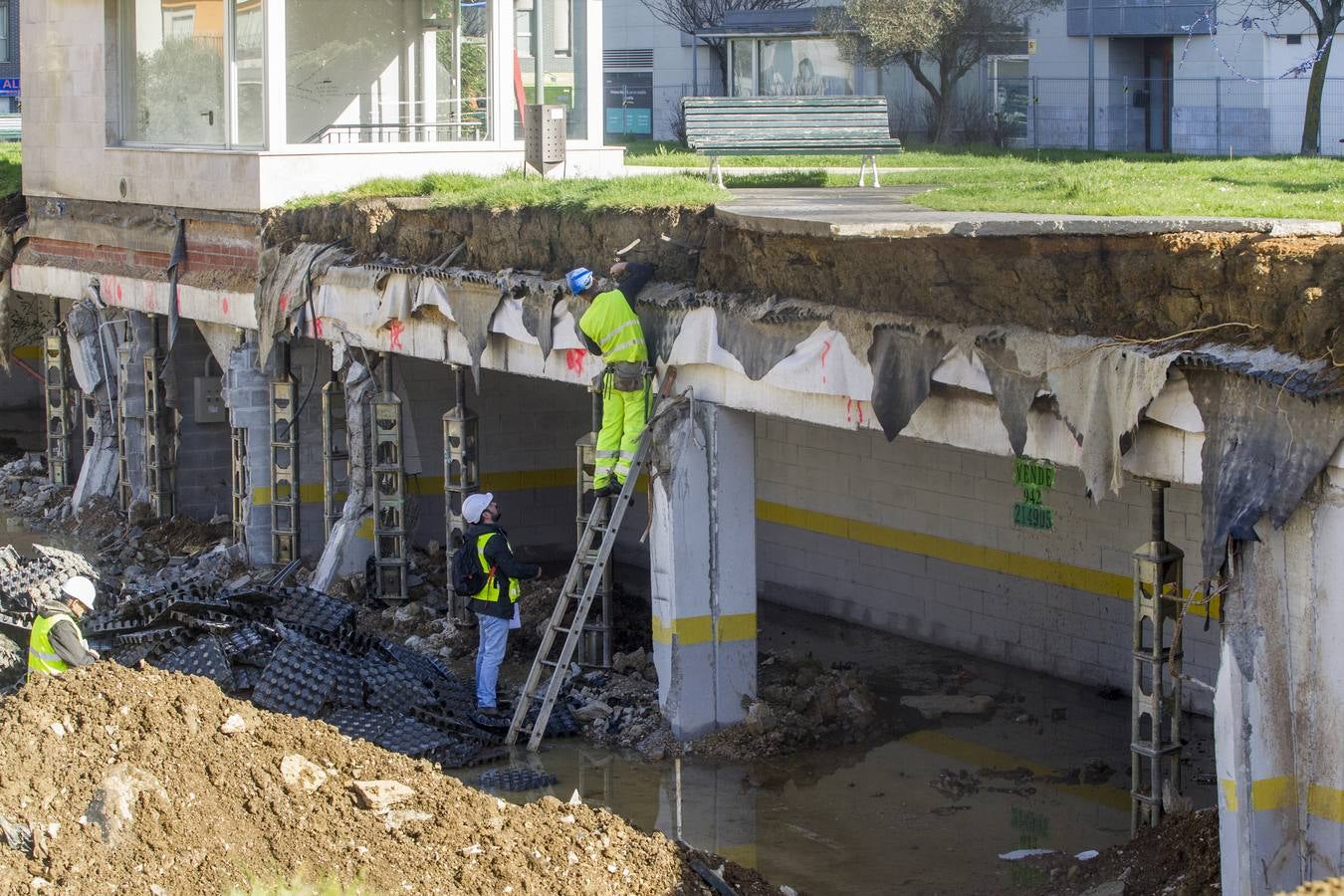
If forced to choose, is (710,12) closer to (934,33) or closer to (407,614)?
(934,33)

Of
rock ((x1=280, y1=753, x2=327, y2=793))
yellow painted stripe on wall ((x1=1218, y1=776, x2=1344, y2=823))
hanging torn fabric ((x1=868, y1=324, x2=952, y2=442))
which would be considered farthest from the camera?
hanging torn fabric ((x1=868, y1=324, x2=952, y2=442))

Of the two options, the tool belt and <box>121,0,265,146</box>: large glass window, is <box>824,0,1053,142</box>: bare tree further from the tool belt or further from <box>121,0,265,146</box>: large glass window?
the tool belt

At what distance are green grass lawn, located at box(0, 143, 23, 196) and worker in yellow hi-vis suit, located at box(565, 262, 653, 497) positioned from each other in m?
15.0

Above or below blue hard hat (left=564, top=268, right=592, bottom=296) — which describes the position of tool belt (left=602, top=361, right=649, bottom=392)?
below

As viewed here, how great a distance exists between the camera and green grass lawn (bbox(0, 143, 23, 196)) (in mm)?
25594

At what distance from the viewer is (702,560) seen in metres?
12.7

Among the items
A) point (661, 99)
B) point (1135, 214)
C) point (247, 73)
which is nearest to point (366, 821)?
point (1135, 214)

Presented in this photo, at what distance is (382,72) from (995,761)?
13.1 metres

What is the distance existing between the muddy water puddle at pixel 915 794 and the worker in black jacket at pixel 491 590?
0.77 metres

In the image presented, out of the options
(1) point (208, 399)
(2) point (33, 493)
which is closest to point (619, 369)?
(1) point (208, 399)

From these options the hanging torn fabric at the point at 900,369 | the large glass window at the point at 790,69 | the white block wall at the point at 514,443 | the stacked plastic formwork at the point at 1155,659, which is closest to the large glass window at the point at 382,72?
the white block wall at the point at 514,443

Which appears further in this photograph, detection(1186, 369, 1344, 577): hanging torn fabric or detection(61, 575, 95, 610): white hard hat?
detection(61, 575, 95, 610): white hard hat

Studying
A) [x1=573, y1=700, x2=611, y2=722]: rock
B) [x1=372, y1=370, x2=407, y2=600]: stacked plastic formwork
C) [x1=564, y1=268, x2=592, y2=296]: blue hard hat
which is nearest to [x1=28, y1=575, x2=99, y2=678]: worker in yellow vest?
[x1=573, y1=700, x2=611, y2=722]: rock

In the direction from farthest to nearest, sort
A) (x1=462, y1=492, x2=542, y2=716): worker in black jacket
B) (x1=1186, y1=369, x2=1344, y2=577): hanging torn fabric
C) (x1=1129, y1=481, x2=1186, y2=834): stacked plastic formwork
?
1. (x1=462, y1=492, x2=542, y2=716): worker in black jacket
2. (x1=1129, y1=481, x2=1186, y2=834): stacked plastic formwork
3. (x1=1186, y1=369, x2=1344, y2=577): hanging torn fabric
